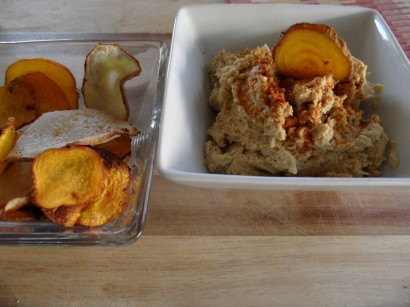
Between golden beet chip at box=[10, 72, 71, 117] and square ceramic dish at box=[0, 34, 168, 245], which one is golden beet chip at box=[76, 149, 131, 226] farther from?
golden beet chip at box=[10, 72, 71, 117]

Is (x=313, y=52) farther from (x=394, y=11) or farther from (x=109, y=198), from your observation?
(x=394, y=11)

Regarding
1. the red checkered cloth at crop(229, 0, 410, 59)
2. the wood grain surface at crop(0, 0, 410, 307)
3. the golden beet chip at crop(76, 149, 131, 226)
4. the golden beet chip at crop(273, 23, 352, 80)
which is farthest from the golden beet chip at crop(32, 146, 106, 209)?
the red checkered cloth at crop(229, 0, 410, 59)

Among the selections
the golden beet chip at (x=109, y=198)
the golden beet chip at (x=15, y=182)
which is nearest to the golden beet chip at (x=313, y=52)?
the golden beet chip at (x=109, y=198)

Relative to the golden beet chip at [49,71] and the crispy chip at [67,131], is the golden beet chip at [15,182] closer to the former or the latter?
the crispy chip at [67,131]

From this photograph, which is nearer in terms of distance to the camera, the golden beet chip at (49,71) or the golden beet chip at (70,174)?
the golden beet chip at (70,174)

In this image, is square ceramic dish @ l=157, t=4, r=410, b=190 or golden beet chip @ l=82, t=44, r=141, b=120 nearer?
square ceramic dish @ l=157, t=4, r=410, b=190

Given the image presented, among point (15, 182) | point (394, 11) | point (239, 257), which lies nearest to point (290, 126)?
point (239, 257)
